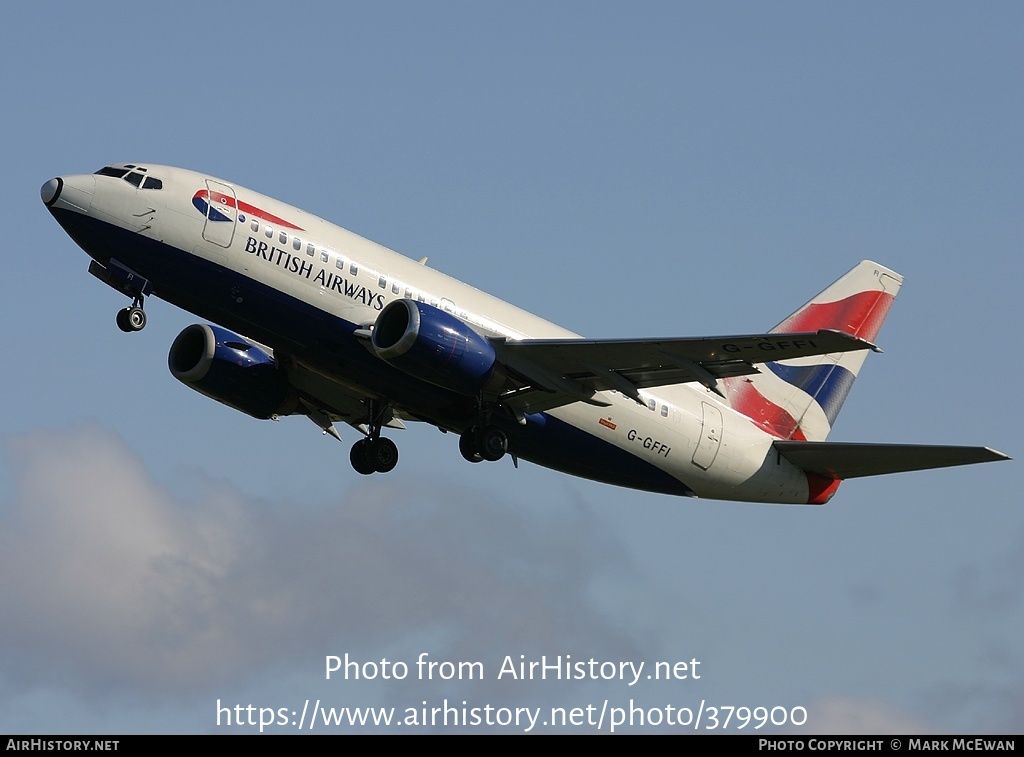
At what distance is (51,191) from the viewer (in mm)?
34844

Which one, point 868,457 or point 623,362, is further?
point 868,457

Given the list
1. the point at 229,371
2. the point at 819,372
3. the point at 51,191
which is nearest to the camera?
the point at 51,191

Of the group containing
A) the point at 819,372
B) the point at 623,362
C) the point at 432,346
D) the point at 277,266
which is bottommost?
the point at 819,372

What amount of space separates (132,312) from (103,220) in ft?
6.91

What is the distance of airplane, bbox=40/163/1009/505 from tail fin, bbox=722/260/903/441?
0.40 feet

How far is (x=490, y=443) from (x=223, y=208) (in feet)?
27.5

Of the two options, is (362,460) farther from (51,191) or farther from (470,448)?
(51,191)

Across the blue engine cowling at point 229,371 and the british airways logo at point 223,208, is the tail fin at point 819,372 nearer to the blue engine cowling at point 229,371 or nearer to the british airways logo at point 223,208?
the blue engine cowling at point 229,371

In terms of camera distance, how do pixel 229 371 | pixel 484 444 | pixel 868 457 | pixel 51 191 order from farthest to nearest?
1. pixel 868 457
2. pixel 229 371
3. pixel 484 444
4. pixel 51 191

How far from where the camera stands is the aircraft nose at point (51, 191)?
34.8 m

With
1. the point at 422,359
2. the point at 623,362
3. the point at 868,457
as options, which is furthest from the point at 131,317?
the point at 868,457

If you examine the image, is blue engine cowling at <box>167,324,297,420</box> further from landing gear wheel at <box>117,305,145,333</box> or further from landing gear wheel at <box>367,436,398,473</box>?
landing gear wheel at <box>117,305,145,333</box>

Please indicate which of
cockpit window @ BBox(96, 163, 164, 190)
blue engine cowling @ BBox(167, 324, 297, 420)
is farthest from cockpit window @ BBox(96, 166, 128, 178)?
blue engine cowling @ BBox(167, 324, 297, 420)

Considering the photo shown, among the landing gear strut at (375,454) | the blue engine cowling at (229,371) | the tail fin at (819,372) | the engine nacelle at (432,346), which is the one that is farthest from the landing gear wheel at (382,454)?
the tail fin at (819,372)
